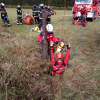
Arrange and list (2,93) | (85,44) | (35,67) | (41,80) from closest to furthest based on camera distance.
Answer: (2,93), (41,80), (35,67), (85,44)

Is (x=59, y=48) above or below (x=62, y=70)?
above

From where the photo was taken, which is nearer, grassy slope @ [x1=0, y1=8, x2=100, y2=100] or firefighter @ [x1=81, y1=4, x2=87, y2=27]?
grassy slope @ [x1=0, y1=8, x2=100, y2=100]

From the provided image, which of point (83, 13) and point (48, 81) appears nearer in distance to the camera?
point (48, 81)

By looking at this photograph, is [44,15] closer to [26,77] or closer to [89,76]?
[26,77]

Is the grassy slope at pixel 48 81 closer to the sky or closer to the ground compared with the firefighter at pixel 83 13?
closer to the ground

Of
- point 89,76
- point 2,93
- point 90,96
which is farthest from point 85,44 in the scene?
point 2,93

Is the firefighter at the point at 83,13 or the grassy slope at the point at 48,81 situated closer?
the grassy slope at the point at 48,81

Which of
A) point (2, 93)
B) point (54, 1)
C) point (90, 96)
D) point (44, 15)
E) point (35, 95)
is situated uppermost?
point (54, 1)

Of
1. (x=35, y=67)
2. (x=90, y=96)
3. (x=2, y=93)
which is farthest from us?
(x=35, y=67)

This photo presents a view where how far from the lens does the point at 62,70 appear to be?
3.11 m

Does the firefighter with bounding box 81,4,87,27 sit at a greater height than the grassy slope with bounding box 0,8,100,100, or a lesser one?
greater

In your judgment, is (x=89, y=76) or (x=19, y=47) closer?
(x=89, y=76)

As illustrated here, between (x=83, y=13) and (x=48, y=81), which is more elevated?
(x=83, y=13)

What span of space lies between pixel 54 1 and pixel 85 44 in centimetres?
2890
